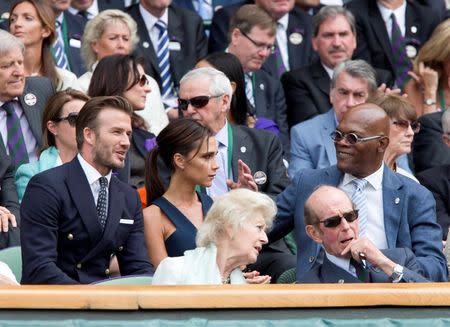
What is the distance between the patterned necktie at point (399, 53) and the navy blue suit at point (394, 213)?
3355 millimetres

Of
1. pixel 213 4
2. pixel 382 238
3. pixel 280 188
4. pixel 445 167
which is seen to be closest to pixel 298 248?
pixel 382 238

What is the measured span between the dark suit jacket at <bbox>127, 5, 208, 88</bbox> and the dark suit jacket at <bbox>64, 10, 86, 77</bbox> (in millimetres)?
404

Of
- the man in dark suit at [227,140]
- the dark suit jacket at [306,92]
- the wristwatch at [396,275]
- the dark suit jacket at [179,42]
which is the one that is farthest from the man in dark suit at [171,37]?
the wristwatch at [396,275]

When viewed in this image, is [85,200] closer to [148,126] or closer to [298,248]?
[298,248]

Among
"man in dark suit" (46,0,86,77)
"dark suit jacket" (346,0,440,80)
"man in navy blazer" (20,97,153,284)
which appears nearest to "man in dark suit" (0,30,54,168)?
"man in navy blazer" (20,97,153,284)

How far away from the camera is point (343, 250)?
6449mm

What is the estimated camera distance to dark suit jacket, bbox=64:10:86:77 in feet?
31.8

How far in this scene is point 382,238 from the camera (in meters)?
7.10

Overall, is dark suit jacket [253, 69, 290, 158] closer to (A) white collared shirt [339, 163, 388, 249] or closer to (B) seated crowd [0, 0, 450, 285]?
(B) seated crowd [0, 0, 450, 285]

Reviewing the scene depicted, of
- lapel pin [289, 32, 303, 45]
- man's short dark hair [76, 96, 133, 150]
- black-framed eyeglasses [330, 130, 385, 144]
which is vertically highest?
man's short dark hair [76, 96, 133, 150]

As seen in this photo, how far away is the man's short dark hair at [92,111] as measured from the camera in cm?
695

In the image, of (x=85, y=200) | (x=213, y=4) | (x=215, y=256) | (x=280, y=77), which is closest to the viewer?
(x=215, y=256)

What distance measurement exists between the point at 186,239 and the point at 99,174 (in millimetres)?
559

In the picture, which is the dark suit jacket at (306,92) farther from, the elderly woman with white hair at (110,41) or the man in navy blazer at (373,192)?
the man in navy blazer at (373,192)
